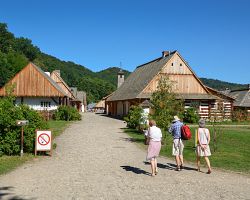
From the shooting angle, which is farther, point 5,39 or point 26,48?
point 26,48

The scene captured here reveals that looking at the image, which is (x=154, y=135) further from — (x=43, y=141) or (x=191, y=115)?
(x=191, y=115)

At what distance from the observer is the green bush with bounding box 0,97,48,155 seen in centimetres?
1623

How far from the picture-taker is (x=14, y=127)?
16578 mm

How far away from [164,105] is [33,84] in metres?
27.2

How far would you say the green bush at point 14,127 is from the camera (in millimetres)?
16234

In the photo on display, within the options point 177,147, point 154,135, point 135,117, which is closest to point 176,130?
point 177,147

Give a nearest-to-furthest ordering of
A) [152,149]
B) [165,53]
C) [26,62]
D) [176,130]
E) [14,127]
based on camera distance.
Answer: [152,149] → [176,130] → [14,127] → [165,53] → [26,62]

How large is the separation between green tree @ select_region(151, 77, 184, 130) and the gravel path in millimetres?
5533

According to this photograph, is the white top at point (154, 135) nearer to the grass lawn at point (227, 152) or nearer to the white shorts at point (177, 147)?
the white shorts at point (177, 147)

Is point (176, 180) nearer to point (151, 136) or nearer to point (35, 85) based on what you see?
point (151, 136)

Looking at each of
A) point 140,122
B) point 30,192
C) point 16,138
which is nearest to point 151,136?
point 30,192

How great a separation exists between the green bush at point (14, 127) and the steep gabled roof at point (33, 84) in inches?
1130

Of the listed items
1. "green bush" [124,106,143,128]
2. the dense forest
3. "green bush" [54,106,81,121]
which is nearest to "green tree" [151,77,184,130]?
"green bush" [124,106,143,128]

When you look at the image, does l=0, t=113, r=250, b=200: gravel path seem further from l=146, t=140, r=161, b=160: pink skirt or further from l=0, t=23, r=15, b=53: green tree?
l=0, t=23, r=15, b=53: green tree
